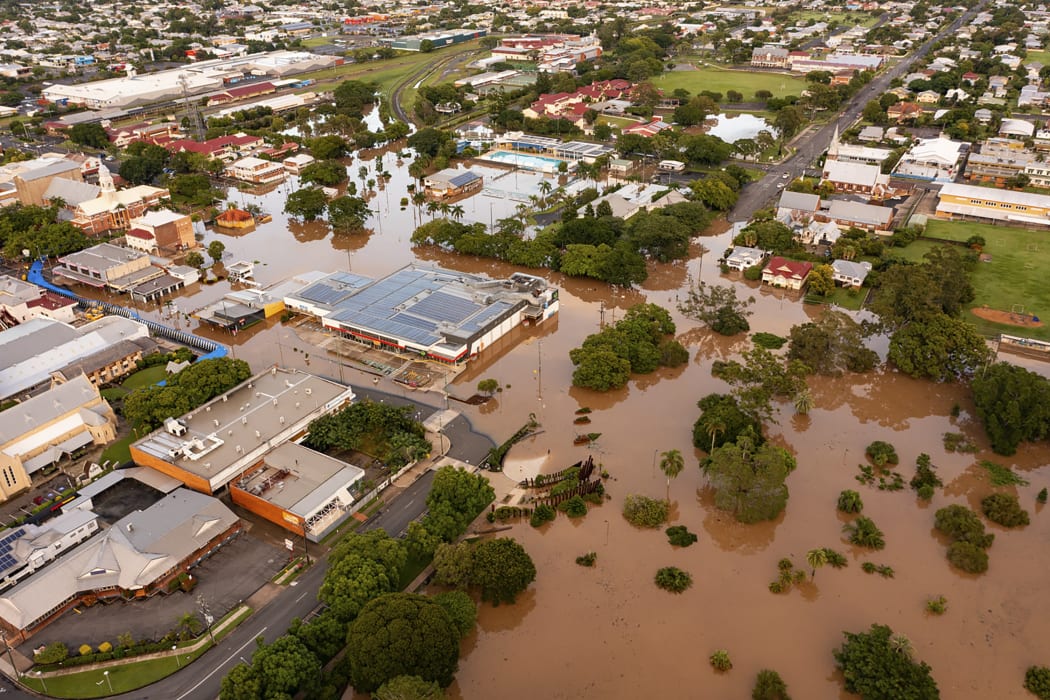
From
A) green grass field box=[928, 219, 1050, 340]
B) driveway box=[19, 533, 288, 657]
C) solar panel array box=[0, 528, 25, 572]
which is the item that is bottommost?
driveway box=[19, 533, 288, 657]

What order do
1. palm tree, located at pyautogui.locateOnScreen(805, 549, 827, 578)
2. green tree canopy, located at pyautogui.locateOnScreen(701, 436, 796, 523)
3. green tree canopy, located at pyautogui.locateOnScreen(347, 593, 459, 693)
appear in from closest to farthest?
green tree canopy, located at pyautogui.locateOnScreen(347, 593, 459, 693)
palm tree, located at pyautogui.locateOnScreen(805, 549, 827, 578)
green tree canopy, located at pyautogui.locateOnScreen(701, 436, 796, 523)

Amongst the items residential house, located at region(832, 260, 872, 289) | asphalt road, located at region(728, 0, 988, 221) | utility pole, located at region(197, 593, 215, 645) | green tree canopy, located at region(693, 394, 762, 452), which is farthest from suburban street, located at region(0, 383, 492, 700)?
asphalt road, located at region(728, 0, 988, 221)

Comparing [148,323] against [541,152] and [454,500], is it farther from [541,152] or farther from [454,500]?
[541,152]

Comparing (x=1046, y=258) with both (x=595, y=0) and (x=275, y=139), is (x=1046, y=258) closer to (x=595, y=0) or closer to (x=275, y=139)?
(x=275, y=139)

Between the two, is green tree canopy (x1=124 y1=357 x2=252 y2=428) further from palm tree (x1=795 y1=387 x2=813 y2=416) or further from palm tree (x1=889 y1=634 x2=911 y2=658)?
palm tree (x1=889 y1=634 x2=911 y2=658)

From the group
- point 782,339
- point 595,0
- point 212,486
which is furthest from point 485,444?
point 595,0
